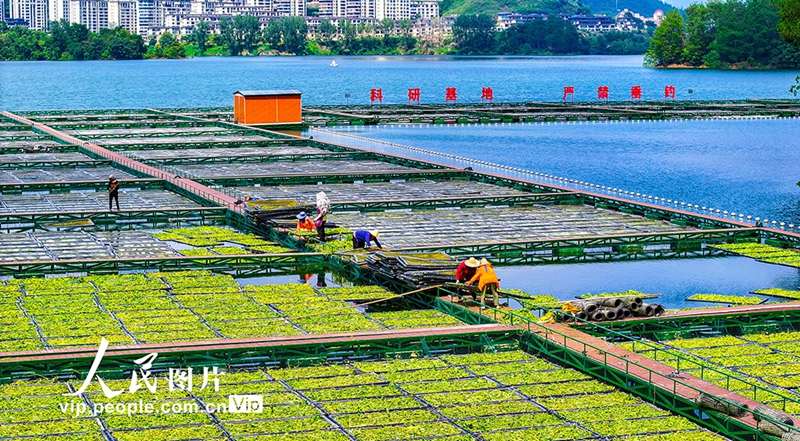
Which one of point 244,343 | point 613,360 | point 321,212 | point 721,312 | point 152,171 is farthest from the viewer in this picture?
point 152,171

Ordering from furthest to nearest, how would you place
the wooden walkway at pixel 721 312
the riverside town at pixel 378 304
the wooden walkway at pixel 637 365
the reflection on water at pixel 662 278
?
Answer: the reflection on water at pixel 662 278
the wooden walkway at pixel 721 312
the wooden walkway at pixel 637 365
the riverside town at pixel 378 304

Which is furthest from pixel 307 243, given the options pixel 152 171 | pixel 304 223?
pixel 152 171

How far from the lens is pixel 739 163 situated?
115 metres

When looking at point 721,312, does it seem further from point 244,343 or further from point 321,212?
point 321,212

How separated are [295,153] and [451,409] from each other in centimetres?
6544

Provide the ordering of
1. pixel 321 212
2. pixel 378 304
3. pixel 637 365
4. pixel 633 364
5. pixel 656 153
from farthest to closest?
pixel 656 153 < pixel 321 212 < pixel 378 304 < pixel 633 364 < pixel 637 365

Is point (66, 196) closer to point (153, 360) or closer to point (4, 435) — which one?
point (153, 360)

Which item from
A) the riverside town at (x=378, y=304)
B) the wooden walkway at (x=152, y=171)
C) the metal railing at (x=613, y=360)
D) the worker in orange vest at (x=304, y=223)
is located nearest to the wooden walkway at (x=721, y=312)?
the riverside town at (x=378, y=304)

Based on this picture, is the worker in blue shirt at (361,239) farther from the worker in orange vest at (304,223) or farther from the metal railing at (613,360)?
the metal railing at (613,360)

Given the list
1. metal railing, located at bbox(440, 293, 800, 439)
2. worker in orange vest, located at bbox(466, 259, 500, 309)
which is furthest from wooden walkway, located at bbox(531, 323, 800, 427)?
worker in orange vest, located at bbox(466, 259, 500, 309)

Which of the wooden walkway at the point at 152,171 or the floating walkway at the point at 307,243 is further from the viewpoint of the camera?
the wooden walkway at the point at 152,171

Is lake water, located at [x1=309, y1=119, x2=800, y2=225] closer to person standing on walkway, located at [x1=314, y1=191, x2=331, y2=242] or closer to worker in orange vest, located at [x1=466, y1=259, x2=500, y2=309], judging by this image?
person standing on walkway, located at [x1=314, y1=191, x2=331, y2=242]

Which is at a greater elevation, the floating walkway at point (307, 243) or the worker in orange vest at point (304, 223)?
the worker in orange vest at point (304, 223)

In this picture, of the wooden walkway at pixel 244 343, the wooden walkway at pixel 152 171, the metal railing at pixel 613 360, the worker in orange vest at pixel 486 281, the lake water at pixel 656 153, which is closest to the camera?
the metal railing at pixel 613 360
